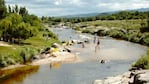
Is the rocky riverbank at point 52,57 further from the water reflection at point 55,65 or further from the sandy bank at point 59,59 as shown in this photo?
the water reflection at point 55,65

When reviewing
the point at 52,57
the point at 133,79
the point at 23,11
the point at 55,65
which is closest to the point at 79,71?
the point at 55,65

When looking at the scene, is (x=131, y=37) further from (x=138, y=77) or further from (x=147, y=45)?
(x=138, y=77)

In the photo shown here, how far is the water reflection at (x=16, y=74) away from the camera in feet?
204

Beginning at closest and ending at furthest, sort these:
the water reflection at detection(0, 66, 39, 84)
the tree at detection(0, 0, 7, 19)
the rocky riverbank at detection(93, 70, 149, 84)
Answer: the rocky riverbank at detection(93, 70, 149, 84), the water reflection at detection(0, 66, 39, 84), the tree at detection(0, 0, 7, 19)

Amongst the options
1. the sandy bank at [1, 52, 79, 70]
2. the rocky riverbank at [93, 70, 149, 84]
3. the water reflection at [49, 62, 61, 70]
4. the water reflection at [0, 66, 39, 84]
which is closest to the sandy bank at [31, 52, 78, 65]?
the sandy bank at [1, 52, 79, 70]

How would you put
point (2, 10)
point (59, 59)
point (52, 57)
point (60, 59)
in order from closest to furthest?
point (59, 59) < point (60, 59) < point (52, 57) < point (2, 10)

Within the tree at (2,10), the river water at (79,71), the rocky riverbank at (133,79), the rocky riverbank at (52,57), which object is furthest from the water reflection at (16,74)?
the tree at (2,10)

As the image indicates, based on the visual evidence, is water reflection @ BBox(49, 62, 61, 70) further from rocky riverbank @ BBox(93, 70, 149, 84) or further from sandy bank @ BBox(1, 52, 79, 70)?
rocky riverbank @ BBox(93, 70, 149, 84)

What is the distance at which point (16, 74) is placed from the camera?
68000 mm

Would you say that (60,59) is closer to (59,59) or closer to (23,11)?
(59,59)

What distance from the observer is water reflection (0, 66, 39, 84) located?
62281 millimetres

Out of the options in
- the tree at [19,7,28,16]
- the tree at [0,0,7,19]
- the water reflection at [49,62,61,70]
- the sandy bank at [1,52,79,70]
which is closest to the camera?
the water reflection at [49,62,61,70]

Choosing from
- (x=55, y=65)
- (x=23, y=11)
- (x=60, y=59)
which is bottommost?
(x=55, y=65)

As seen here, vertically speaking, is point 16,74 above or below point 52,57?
below
